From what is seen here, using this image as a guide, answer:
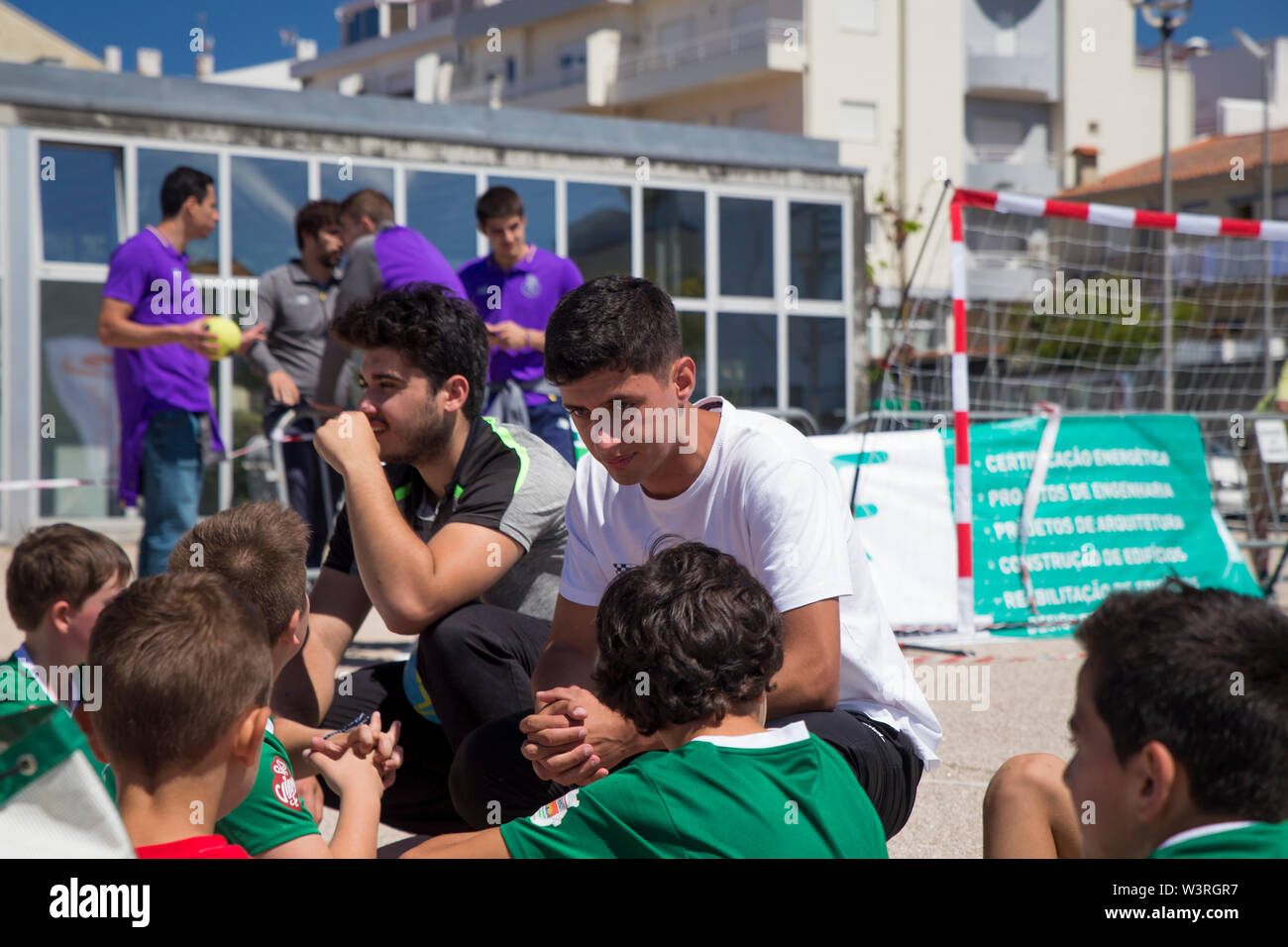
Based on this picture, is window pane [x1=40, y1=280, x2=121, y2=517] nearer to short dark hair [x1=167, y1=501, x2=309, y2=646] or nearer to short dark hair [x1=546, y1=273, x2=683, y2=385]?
short dark hair [x1=167, y1=501, x2=309, y2=646]

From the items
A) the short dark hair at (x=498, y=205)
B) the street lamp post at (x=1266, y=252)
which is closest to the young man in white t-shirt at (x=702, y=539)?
the short dark hair at (x=498, y=205)

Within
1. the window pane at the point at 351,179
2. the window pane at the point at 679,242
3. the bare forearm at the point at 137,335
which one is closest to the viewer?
the bare forearm at the point at 137,335

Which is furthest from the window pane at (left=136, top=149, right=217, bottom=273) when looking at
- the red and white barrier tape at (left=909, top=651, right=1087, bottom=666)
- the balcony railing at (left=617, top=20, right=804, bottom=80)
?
the balcony railing at (left=617, top=20, right=804, bottom=80)

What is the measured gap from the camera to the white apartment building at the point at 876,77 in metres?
41.2

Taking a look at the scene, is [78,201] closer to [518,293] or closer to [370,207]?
[370,207]

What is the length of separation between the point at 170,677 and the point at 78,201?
11.6 m

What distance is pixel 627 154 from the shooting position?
48.9ft

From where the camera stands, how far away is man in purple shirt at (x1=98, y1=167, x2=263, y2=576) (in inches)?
213

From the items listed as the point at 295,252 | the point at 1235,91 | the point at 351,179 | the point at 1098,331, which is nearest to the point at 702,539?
the point at 295,252

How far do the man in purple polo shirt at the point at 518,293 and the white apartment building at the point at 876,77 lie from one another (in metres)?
30.7

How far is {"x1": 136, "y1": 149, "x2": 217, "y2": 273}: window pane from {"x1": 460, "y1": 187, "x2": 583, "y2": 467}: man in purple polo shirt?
21.5ft

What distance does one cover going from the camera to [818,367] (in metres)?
16.1

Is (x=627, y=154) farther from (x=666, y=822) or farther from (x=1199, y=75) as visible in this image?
(x=1199, y=75)

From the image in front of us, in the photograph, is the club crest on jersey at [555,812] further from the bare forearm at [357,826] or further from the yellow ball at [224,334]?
the yellow ball at [224,334]
